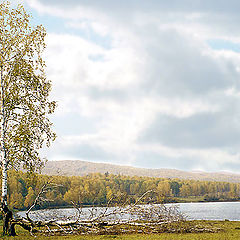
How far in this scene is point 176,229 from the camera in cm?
2459

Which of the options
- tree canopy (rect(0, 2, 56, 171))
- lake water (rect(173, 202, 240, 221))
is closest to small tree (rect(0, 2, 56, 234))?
tree canopy (rect(0, 2, 56, 171))

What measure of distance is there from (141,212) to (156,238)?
378 cm

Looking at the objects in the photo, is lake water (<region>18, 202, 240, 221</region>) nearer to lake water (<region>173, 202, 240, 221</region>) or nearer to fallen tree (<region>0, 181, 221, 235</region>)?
lake water (<region>173, 202, 240, 221</region>)

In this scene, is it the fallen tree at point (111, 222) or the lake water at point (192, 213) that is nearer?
the fallen tree at point (111, 222)

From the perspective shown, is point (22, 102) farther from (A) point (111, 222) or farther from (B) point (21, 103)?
(A) point (111, 222)

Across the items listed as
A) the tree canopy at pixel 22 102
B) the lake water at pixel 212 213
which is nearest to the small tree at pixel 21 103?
the tree canopy at pixel 22 102

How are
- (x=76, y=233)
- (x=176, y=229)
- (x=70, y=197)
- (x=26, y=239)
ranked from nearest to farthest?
(x=26, y=239) → (x=76, y=233) → (x=176, y=229) → (x=70, y=197)

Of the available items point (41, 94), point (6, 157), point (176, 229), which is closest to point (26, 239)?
point (6, 157)

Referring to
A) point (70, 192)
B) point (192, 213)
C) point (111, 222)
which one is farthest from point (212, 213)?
point (111, 222)

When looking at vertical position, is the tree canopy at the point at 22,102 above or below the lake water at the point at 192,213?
above

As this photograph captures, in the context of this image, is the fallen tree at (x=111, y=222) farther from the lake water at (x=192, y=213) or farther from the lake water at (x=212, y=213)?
the lake water at (x=212, y=213)

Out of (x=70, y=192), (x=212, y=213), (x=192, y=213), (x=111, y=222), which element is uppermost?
(x=111, y=222)

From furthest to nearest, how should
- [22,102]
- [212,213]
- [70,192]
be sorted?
[70,192] → [212,213] → [22,102]

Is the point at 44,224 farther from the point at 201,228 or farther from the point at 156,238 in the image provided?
the point at 201,228
